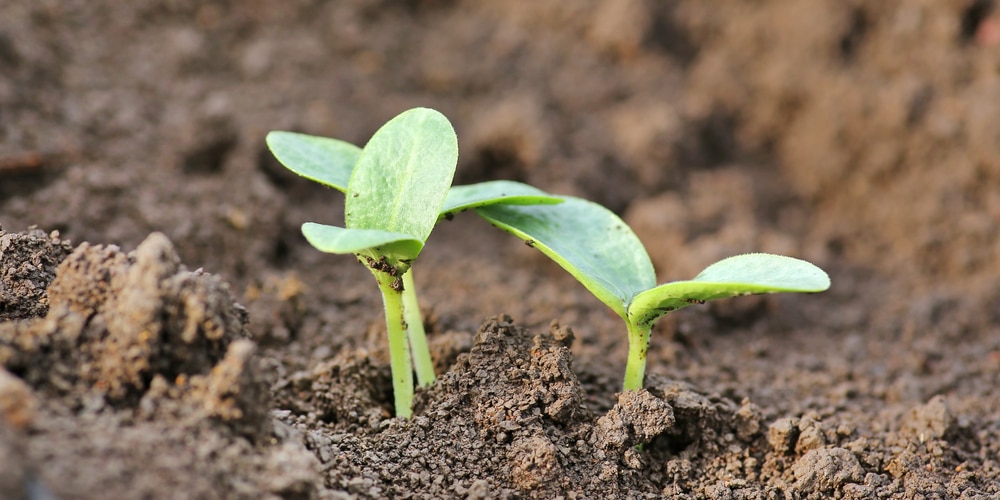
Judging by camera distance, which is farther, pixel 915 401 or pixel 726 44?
pixel 726 44

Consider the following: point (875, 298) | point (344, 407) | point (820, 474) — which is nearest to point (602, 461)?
point (820, 474)

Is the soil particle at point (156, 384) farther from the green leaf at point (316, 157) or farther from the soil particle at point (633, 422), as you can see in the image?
the soil particle at point (633, 422)

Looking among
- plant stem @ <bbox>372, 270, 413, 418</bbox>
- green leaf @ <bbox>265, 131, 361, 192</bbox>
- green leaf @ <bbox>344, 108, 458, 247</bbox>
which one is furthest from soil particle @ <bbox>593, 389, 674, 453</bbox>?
green leaf @ <bbox>265, 131, 361, 192</bbox>

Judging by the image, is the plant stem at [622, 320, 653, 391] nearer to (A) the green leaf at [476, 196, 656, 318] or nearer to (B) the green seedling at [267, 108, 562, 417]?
(A) the green leaf at [476, 196, 656, 318]

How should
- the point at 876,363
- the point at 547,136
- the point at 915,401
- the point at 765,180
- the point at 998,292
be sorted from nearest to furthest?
1. the point at 915,401
2. the point at 876,363
3. the point at 998,292
4. the point at 547,136
5. the point at 765,180

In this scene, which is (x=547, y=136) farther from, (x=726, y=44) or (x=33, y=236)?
(x=33, y=236)

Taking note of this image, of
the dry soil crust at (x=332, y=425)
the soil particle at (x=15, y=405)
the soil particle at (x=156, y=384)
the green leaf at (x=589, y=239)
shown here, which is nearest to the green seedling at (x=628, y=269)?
the green leaf at (x=589, y=239)
